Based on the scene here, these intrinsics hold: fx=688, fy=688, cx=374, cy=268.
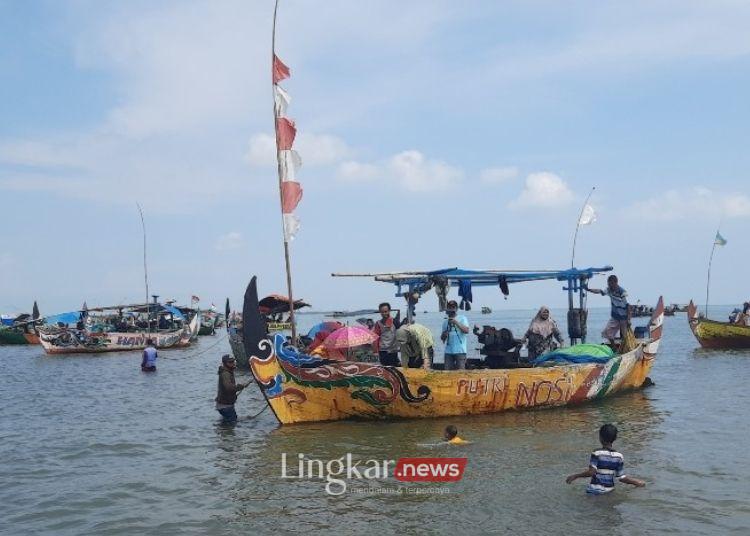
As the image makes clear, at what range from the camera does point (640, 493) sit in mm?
8289

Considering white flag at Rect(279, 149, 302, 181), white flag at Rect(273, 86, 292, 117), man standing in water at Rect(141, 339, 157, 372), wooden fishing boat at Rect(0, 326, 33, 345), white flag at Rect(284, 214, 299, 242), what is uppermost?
white flag at Rect(273, 86, 292, 117)

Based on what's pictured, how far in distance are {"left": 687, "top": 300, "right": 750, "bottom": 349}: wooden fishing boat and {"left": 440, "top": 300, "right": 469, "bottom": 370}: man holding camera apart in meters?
21.3

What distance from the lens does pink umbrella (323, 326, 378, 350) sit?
13.5 metres

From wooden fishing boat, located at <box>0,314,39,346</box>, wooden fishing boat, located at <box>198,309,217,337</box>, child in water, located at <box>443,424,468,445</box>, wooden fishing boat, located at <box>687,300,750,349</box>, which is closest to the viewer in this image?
child in water, located at <box>443,424,468,445</box>

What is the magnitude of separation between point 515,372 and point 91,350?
95.6 feet

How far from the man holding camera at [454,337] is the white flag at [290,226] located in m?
3.22

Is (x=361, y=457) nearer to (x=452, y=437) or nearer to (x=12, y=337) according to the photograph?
(x=452, y=437)

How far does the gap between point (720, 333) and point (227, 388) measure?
24.9 meters

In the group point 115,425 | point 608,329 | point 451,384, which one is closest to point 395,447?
point 451,384

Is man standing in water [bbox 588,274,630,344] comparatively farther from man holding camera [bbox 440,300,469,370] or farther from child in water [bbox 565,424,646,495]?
child in water [bbox 565,424,646,495]

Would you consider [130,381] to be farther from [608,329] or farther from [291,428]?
[608,329]

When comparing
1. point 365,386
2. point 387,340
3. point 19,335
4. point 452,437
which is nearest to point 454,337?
point 387,340

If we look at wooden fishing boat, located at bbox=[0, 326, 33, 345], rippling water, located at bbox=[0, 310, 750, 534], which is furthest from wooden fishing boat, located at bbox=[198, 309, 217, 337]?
rippling water, located at bbox=[0, 310, 750, 534]

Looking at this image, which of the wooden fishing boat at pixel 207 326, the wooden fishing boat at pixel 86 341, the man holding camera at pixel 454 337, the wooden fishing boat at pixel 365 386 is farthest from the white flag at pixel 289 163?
the wooden fishing boat at pixel 207 326
